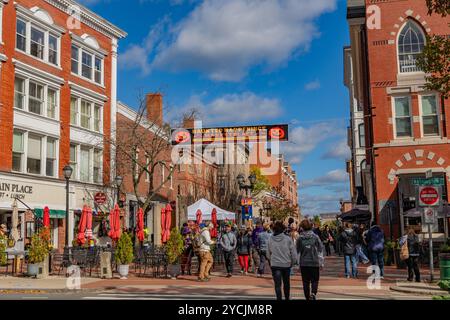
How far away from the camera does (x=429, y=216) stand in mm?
15055

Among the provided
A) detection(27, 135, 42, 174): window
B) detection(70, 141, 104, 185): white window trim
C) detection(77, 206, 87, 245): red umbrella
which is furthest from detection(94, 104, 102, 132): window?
detection(77, 206, 87, 245): red umbrella

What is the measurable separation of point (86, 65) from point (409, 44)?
2078 cm

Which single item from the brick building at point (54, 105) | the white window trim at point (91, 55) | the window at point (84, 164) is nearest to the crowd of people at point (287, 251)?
the brick building at point (54, 105)

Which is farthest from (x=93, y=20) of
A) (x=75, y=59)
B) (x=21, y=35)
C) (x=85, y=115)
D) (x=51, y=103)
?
(x=51, y=103)

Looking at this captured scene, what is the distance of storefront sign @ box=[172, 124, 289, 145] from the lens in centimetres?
4000

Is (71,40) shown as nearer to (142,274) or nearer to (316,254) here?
(142,274)

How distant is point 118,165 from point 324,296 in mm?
24846

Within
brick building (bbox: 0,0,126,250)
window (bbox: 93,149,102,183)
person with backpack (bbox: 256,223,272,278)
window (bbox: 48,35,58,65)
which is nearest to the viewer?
person with backpack (bbox: 256,223,272,278)

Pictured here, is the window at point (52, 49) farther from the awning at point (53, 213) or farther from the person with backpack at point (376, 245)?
the person with backpack at point (376, 245)

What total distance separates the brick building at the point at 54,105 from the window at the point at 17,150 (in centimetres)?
5

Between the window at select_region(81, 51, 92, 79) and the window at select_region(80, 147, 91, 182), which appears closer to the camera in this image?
the window at select_region(80, 147, 91, 182)

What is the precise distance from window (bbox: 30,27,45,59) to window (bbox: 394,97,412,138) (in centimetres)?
2011

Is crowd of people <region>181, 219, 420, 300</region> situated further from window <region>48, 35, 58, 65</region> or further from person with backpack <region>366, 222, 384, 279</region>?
window <region>48, 35, 58, 65</region>

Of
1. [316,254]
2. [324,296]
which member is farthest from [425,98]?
[316,254]
